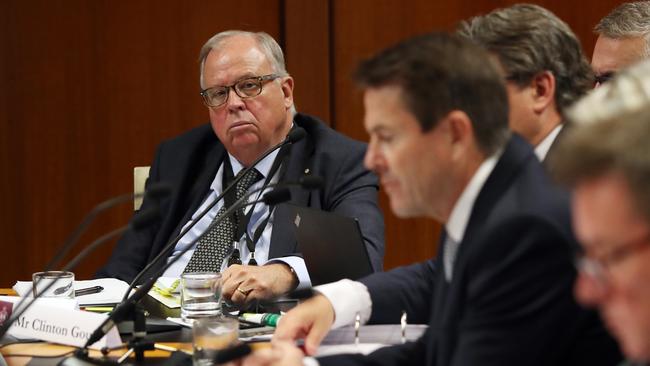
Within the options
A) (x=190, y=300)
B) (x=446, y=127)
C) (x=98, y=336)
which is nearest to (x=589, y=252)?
(x=446, y=127)

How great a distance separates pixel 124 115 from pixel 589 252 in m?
4.24

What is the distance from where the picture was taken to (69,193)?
5188 millimetres

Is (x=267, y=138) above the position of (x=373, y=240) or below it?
above

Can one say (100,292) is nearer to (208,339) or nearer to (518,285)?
(208,339)

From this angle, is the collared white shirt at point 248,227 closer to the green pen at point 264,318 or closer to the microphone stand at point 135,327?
the green pen at point 264,318

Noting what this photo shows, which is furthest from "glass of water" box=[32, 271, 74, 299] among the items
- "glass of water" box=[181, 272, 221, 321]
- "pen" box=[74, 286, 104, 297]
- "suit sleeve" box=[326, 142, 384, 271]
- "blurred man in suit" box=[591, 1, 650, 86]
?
"blurred man in suit" box=[591, 1, 650, 86]

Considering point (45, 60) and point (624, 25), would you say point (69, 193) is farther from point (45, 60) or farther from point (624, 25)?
point (624, 25)

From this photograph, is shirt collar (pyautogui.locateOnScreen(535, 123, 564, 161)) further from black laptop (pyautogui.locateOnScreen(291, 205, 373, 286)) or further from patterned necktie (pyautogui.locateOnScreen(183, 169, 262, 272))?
patterned necktie (pyautogui.locateOnScreen(183, 169, 262, 272))

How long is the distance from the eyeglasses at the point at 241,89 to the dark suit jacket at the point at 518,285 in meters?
1.96

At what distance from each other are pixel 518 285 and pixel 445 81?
403 millimetres

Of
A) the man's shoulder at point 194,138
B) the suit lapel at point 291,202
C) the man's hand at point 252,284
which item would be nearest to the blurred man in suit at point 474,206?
the man's hand at point 252,284

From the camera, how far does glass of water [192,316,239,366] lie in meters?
2.12

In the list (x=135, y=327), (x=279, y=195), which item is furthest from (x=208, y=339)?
(x=279, y=195)

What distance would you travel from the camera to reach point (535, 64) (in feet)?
7.97
